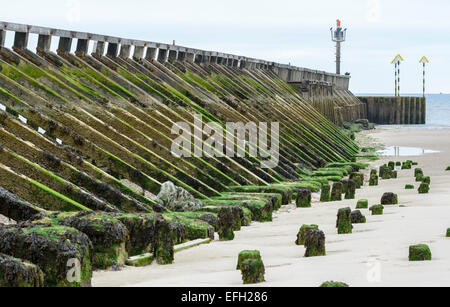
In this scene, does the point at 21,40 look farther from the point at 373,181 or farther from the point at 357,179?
the point at 373,181

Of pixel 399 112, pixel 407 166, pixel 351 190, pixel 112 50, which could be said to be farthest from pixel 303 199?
pixel 399 112

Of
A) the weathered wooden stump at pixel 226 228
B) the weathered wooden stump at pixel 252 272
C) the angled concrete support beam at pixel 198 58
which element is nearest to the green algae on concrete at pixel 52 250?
Result: the weathered wooden stump at pixel 252 272

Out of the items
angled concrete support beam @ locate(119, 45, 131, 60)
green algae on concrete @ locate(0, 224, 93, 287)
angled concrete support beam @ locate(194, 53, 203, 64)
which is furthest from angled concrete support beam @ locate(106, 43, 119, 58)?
green algae on concrete @ locate(0, 224, 93, 287)

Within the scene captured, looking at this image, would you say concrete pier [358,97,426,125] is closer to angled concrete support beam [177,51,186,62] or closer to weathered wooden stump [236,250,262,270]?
angled concrete support beam [177,51,186,62]

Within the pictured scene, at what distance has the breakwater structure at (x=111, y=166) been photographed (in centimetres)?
516

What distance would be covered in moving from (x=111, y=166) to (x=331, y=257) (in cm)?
390

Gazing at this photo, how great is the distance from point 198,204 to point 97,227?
3.53 meters

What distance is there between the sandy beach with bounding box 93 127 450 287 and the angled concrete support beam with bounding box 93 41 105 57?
612cm

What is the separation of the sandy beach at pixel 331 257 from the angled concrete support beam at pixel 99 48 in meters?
6.12

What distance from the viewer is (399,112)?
196 ft

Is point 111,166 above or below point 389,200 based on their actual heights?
above
